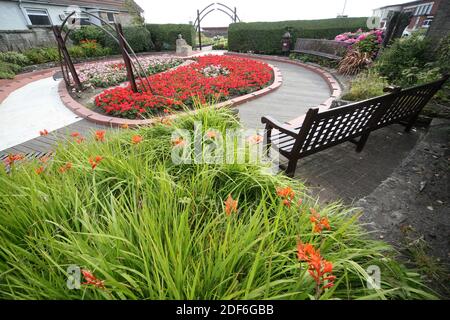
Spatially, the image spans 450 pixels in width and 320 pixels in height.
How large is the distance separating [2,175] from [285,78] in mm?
7976

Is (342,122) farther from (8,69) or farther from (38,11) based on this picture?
(38,11)

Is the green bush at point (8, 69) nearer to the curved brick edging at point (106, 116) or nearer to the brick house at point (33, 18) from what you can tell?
the brick house at point (33, 18)

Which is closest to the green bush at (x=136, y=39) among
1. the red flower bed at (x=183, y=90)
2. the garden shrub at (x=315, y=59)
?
the red flower bed at (x=183, y=90)

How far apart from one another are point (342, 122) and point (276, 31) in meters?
12.3

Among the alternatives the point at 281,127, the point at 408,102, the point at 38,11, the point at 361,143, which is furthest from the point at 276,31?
the point at 38,11

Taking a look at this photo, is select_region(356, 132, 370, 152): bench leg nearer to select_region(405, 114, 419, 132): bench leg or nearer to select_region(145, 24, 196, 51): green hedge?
select_region(405, 114, 419, 132): bench leg

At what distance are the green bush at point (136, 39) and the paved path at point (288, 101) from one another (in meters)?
11.6

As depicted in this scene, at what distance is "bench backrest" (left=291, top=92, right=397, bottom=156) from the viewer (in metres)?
2.22

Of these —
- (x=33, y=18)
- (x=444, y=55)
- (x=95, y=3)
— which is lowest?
(x=444, y=55)

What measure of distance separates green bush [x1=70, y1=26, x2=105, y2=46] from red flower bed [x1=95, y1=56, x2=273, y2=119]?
966cm

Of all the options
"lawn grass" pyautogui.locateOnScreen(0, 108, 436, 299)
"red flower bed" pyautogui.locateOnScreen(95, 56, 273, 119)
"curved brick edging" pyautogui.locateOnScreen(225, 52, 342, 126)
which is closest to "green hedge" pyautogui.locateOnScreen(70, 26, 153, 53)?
"curved brick edging" pyautogui.locateOnScreen(225, 52, 342, 126)

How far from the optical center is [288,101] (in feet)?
18.5
